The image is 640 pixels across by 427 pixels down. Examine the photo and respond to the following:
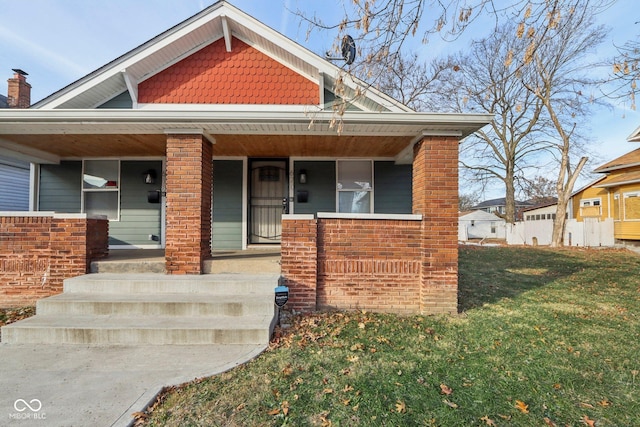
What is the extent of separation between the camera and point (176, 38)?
6.00 m

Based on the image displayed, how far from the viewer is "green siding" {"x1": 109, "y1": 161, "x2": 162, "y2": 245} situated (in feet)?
23.2

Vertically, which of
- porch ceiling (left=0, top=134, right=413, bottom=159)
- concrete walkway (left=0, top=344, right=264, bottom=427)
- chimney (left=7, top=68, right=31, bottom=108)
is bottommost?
concrete walkway (left=0, top=344, right=264, bottom=427)

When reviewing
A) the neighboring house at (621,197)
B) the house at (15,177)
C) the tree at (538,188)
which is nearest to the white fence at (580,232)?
the neighboring house at (621,197)

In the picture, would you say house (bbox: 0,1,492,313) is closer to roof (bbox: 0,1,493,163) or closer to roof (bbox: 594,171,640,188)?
roof (bbox: 0,1,493,163)

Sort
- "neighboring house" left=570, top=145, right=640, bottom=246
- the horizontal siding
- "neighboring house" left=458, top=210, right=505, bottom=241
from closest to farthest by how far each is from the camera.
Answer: the horizontal siding → "neighboring house" left=570, top=145, right=640, bottom=246 → "neighboring house" left=458, top=210, right=505, bottom=241

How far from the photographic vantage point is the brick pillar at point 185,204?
4.73m

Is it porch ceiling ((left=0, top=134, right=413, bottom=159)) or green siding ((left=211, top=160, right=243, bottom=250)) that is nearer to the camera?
porch ceiling ((left=0, top=134, right=413, bottom=159))

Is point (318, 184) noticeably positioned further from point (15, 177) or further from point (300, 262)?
point (15, 177)

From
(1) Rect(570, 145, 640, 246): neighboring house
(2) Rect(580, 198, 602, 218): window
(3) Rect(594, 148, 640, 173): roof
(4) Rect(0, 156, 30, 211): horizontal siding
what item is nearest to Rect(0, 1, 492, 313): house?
(4) Rect(0, 156, 30, 211): horizontal siding

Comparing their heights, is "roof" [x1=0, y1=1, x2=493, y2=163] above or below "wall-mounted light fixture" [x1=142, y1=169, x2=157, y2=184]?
above

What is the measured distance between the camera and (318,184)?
7156 millimetres

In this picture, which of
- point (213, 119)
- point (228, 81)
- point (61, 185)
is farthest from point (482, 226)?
point (61, 185)

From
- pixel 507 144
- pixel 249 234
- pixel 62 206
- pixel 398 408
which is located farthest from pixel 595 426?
pixel 507 144

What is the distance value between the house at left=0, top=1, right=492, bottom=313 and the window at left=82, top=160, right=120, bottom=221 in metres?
0.02
